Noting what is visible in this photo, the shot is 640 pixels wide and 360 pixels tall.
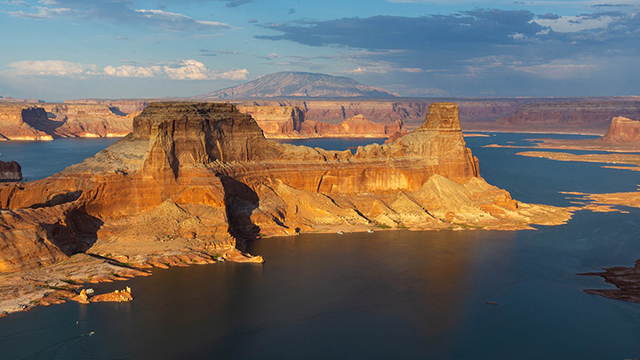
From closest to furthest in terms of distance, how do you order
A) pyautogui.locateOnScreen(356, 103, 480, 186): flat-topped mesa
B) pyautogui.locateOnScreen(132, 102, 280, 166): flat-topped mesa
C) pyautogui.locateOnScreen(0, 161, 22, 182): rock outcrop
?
pyautogui.locateOnScreen(132, 102, 280, 166): flat-topped mesa → pyautogui.locateOnScreen(356, 103, 480, 186): flat-topped mesa → pyautogui.locateOnScreen(0, 161, 22, 182): rock outcrop

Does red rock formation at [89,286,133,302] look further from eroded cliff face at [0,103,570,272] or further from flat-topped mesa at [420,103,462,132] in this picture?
flat-topped mesa at [420,103,462,132]

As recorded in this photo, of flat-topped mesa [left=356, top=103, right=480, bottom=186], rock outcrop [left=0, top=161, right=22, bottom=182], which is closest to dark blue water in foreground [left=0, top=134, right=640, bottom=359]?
flat-topped mesa [left=356, top=103, right=480, bottom=186]

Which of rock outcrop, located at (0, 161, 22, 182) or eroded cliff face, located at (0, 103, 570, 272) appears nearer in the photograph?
eroded cliff face, located at (0, 103, 570, 272)

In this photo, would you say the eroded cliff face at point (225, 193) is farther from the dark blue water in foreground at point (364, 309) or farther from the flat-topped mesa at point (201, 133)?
the dark blue water in foreground at point (364, 309)

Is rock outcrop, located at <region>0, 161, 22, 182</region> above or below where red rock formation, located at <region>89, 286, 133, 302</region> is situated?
above

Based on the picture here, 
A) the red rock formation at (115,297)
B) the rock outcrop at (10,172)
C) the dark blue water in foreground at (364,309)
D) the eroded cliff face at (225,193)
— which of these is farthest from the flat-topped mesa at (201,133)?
the rock outcrop at (10,172)

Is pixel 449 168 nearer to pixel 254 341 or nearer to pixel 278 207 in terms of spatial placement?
pixel 278 207

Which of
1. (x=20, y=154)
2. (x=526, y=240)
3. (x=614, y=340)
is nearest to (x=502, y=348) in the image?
(x=614, y=340)
